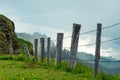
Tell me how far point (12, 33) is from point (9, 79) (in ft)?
155

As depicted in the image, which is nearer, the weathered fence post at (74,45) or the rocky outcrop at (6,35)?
the weathered fence post at (74,45)

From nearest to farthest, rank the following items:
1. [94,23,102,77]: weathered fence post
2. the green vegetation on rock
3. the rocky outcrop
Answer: [94,23,102,77]: weathered fence post, the rocky outcrop, the green vegetation on rock

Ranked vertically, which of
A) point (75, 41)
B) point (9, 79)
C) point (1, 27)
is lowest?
point (9, 79)

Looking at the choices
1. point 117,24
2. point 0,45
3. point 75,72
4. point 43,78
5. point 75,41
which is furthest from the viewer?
point 0,45

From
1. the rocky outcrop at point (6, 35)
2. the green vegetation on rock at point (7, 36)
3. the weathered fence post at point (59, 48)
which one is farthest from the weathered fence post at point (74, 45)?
the green vegetation on rock at point (7, 36)

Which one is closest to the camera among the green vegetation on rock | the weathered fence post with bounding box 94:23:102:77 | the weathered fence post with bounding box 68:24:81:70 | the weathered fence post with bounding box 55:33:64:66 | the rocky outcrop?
the weathered fence post with bounding box 94:23:102:77

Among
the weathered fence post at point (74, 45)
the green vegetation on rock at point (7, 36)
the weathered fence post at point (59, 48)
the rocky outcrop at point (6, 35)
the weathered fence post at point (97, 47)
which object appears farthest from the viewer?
the green vegetation on rock at point (7, 36)

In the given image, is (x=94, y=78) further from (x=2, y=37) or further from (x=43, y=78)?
(x=2, y=37)

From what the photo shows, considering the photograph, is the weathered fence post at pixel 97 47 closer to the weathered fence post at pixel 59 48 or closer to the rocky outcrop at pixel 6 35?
the weathered fence post at pixel 59 48

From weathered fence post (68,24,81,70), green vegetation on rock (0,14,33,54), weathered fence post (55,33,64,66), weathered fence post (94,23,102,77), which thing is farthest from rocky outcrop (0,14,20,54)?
weathered fence post (94,23,102,77)

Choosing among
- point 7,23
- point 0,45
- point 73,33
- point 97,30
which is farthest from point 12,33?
point 97,30

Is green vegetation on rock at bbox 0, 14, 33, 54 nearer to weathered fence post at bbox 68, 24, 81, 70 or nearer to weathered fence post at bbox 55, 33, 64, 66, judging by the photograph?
weathered fence post at bbox 55, 33, 64, 66

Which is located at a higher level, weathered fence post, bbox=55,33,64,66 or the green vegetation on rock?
the green vegetation on rock

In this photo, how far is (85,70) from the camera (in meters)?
25.9
